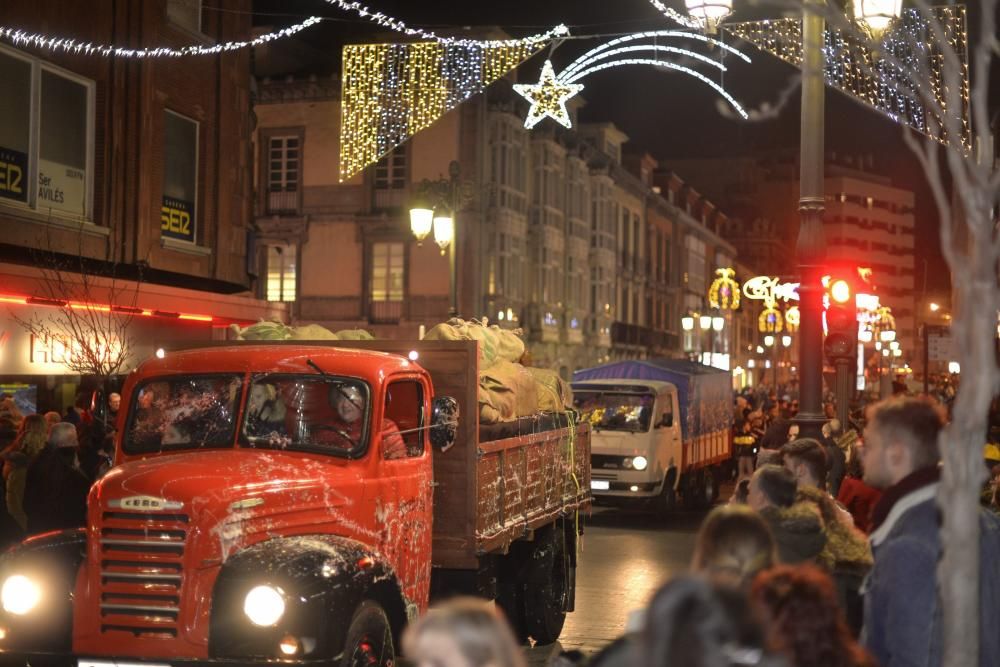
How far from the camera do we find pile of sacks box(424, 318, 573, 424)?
34.9ft

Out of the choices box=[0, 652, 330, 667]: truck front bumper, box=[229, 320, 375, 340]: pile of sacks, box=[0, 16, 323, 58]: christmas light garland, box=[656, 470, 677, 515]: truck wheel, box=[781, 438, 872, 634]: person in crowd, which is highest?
box=[0, 16, 323, 58]: christmas light garland

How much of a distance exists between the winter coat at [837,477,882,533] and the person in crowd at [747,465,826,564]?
267 centimetres

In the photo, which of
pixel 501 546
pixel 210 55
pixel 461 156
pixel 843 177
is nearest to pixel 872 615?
pixel 501 546

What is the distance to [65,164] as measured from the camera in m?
21.1

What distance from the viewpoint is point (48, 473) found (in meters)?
11.2

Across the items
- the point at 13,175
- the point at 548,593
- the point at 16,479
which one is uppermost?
the point at 13,175

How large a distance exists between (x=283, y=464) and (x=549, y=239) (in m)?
46.9

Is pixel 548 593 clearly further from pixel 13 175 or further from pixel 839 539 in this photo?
pixel 13 175

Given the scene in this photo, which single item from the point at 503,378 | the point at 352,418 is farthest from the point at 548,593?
the point at 352,418

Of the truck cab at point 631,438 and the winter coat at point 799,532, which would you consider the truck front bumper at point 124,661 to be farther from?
the truck cab at point 631,438

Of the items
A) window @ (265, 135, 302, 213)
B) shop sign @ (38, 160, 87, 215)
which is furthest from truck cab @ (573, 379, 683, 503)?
window @ (265, 135, 302, 213)

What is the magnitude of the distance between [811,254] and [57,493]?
832cm

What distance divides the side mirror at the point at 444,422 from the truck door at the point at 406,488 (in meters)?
0.23

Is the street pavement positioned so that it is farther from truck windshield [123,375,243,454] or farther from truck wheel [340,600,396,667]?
truck windshield [123,375,243,454]
